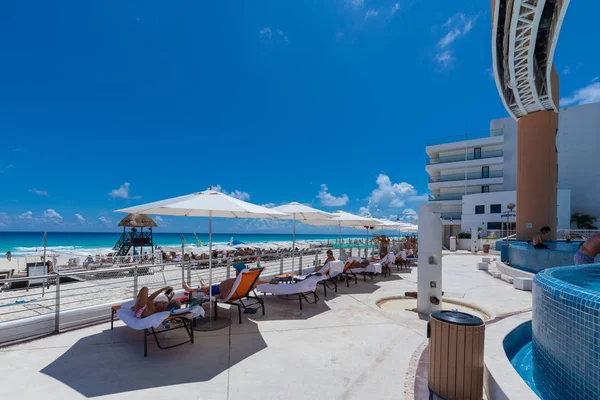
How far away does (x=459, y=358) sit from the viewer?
2.72m

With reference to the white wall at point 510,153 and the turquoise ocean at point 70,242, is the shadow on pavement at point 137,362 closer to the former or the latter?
the turquoise ocean at point 70,242

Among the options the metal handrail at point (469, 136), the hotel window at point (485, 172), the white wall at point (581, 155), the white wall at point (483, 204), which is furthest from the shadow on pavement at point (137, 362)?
the white wall at point (581, 155)

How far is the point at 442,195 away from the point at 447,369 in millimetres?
40861

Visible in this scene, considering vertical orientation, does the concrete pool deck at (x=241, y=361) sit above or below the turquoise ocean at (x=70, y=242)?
above

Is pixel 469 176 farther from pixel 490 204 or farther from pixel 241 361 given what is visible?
pixel 241 361

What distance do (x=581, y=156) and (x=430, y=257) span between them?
41.5 metres

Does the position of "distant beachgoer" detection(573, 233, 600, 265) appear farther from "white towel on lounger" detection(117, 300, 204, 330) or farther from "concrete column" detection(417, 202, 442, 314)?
"white towel on lounger" detection(117, 300, 204, 330)

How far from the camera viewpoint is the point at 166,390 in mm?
3002

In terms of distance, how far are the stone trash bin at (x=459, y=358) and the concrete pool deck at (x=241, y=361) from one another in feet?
1.48

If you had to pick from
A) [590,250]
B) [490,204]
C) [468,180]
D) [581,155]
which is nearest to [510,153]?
[468,180]

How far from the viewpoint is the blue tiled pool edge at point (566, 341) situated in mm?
2447

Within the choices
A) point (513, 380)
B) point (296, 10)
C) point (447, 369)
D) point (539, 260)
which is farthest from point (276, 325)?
point (296, 10)

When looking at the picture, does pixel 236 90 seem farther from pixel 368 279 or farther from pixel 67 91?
pixel 368 279

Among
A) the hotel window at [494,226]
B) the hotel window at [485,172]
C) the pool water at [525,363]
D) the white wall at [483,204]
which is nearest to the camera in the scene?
the pool water at [525,363]
